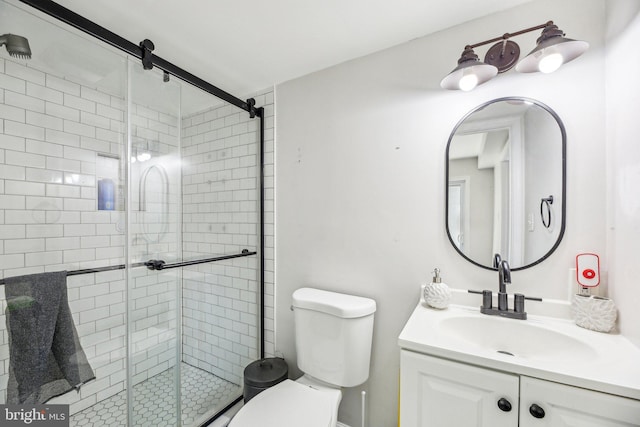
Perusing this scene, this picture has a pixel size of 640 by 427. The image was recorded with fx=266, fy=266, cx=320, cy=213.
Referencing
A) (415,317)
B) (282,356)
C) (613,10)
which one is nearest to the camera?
(613,10)

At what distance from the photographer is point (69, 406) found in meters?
1.31

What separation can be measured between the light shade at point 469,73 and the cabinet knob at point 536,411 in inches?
46.2

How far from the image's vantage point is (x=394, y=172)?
1.44 meters

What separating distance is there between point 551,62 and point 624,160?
1.44ft

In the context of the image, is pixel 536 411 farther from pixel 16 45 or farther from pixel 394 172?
pixel 16 45

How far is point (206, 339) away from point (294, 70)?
1894 millimetres

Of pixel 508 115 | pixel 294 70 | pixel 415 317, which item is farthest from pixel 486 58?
pixel 415 317

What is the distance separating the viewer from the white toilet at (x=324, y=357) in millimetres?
1250

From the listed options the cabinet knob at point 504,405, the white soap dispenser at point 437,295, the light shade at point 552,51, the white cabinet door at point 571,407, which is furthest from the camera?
the white soap dispenser at point 437,295

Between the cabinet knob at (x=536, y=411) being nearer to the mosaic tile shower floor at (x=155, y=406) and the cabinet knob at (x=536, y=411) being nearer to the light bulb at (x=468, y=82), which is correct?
the light bulb at (x=468, y=82)

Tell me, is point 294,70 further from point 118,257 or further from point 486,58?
point 118,257

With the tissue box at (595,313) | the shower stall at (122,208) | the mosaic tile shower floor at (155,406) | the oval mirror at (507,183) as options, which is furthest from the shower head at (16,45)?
the tissue box at (595,313)

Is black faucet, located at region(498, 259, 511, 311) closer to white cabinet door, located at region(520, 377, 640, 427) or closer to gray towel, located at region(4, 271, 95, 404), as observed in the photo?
white cabinet door, located at region(520, 377, 640, 427)

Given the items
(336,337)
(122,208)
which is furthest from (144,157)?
(336,337)
